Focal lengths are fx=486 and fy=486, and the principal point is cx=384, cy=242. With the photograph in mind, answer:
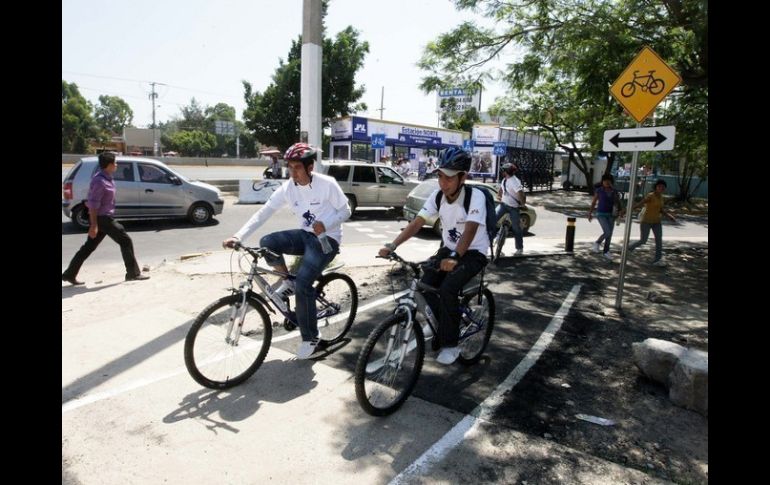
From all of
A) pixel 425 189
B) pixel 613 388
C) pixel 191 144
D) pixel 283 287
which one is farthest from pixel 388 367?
pixel 191 144

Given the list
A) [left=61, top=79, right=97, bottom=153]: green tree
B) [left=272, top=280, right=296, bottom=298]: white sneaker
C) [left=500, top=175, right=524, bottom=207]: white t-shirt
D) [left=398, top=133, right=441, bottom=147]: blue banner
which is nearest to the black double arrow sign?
[left=500, top=175, right=524, bottom=207]: white t-shirt

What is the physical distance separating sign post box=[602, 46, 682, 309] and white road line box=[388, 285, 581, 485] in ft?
9.05

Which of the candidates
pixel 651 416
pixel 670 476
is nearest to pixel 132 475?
pixel 670 476

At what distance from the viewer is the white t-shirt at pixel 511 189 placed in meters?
10.1

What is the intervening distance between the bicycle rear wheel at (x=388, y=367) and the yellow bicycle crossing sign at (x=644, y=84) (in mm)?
4720

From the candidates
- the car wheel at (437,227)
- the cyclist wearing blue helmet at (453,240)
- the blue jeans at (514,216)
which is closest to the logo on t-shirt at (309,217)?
the cyclist wearing blue helmet at (453,240)

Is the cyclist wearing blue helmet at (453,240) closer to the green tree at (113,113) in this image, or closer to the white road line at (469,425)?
the white road line at (469,425)

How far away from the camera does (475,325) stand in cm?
447

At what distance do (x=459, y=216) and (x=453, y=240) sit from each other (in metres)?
0.26

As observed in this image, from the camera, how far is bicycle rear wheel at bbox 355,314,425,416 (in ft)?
11.1

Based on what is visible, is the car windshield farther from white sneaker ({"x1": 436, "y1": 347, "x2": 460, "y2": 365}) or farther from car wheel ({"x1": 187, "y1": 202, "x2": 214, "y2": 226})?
white sneaker ({"x1": 436, "y1": 347, "x2": 460, "y2": 365})

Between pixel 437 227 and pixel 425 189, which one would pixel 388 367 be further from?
pixel 425 189

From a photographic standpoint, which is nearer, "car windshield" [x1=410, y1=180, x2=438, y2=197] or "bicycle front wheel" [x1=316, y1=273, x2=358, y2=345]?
"bicycle front wheel" [x1=316, y1=273, x2=358, y2=345]

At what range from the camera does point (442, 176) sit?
3.89m
